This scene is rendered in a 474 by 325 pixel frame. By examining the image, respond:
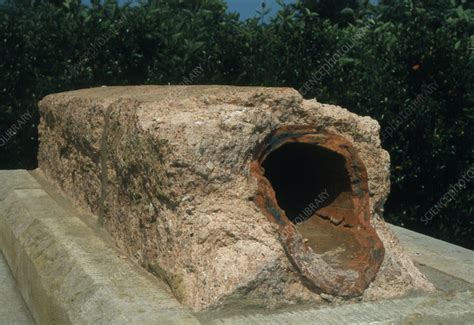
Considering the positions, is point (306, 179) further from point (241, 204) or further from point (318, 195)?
point (241, 204)

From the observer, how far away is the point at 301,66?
7.58 m

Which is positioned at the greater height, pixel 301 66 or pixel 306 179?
pixel 301 66

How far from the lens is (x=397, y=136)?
6781mm

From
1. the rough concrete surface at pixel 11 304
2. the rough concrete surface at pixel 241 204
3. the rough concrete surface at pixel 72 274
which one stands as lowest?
the rough concrete surface at pixel 11 304

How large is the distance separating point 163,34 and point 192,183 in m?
5.54

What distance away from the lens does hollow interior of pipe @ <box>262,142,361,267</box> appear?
3.68 meters

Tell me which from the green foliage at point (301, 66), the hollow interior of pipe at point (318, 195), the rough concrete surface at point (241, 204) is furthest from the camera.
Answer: the green foliage at point (301, 66)

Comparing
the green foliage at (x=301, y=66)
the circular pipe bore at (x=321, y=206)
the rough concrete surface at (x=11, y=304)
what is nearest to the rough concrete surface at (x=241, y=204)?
the circular pipe bore at (x=321, y=206)

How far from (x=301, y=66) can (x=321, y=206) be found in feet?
12.8

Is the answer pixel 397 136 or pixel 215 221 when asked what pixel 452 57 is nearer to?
pixel 397 136

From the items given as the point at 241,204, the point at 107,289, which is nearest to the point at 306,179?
the point at 241,204

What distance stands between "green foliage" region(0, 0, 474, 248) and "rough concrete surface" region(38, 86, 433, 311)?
312 centimetres

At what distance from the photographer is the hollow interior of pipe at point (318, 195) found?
145 inches

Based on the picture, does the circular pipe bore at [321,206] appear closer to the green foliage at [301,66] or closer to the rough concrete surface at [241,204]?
the rough concrete surface at [241,204]
